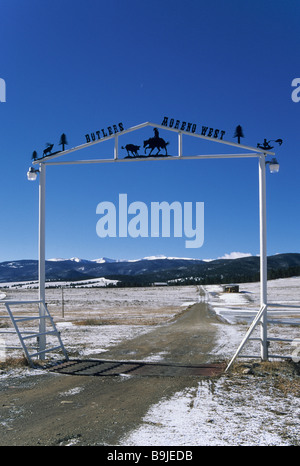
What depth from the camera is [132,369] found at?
8.89 metres

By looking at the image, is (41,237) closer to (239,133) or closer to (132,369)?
(132,369)

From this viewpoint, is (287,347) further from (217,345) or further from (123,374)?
(123,374)

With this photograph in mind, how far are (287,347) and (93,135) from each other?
8022 mm

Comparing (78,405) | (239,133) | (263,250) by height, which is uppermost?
(239,133)

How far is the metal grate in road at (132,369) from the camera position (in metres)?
8.47

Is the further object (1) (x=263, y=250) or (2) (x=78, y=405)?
(1) (x=263, y=250)

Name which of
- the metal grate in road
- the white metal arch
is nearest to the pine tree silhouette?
the white metal arch

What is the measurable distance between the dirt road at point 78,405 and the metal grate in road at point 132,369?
0.88ft

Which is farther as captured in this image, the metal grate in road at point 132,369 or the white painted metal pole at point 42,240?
the white painted metal pole at point 42,240

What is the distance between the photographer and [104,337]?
14.5 m

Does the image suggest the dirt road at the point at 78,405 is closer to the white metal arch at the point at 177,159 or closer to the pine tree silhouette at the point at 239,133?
the white metal arch at the point at 177,159

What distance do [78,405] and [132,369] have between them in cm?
282

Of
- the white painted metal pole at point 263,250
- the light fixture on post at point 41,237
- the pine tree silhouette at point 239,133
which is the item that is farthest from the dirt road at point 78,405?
the pine tree silhouette at point 239,133

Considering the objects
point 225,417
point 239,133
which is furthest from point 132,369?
point 239,133
